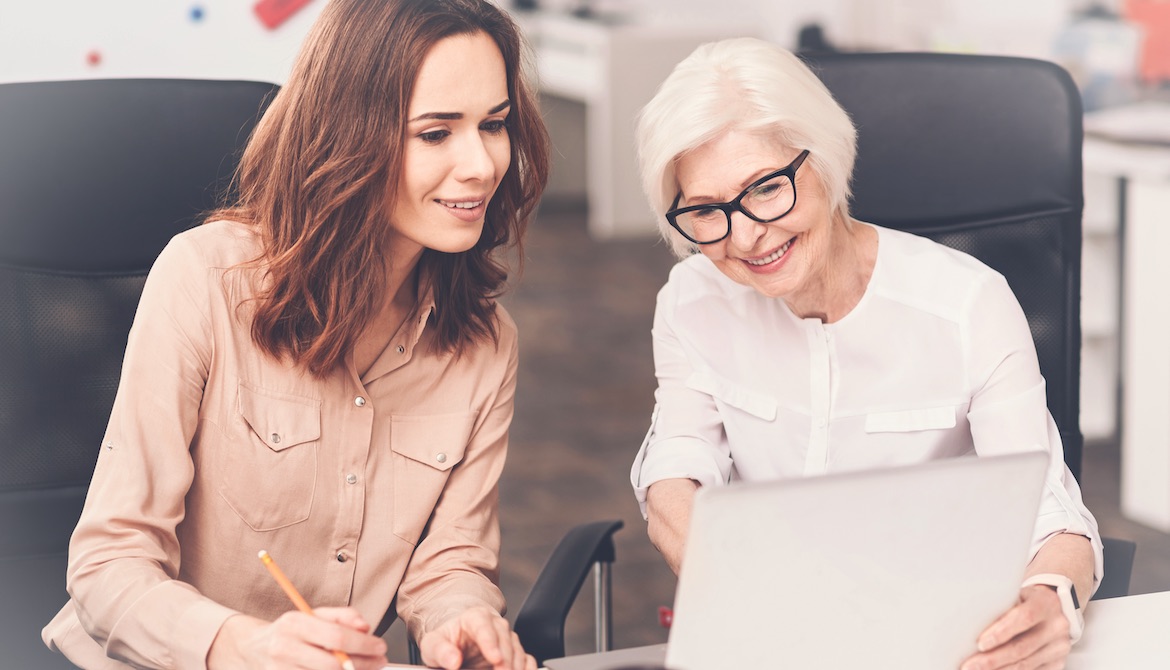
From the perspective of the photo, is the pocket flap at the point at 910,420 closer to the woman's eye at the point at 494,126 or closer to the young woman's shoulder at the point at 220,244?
the woman's eye at the point at 494,126

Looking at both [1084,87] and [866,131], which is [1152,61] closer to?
[1084,87]

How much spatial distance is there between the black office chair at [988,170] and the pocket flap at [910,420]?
0.84ft

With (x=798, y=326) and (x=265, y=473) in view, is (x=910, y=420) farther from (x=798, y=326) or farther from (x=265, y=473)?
(x=265, y=473)

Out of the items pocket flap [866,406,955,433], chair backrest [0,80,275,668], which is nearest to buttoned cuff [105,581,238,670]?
chair backrest [0,80,275,668]

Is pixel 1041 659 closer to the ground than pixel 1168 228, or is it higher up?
higher up

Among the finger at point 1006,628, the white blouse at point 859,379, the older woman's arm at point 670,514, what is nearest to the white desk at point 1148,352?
the white blouse at point 859,379

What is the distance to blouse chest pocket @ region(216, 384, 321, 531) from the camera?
148 centimetres

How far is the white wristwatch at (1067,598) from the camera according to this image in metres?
1.28

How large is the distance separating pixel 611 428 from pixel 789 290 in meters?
2.68

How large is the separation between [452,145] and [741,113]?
1.01 ft

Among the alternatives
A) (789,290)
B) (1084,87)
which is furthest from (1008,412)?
(1084,87)

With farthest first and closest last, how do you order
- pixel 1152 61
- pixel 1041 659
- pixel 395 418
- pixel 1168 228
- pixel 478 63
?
pixel 1152 61 < pixel 1168 228 < pixel 395 418 < pixel 478 63 < pixel 1041 659

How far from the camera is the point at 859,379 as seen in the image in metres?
1.61

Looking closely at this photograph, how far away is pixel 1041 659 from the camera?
121 cm
